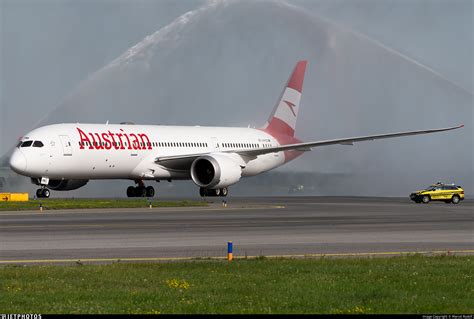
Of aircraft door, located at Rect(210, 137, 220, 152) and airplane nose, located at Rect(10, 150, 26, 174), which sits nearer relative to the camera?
airplane nose, located at Rect(10, 150, 26, 174)

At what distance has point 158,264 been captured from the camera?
2084 centimetres

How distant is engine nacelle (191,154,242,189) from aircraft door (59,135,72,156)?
870 centimetres

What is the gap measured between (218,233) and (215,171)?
28.6m

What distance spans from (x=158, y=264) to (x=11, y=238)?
10.1 m

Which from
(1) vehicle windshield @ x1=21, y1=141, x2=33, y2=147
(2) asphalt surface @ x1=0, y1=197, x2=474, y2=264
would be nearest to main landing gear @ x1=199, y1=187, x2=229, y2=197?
(1) vehicle windshield @ x1=21, y1=141, x2=33, y2=147

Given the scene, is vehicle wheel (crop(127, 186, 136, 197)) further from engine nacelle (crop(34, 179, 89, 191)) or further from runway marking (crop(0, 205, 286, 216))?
runway marking (crop(0, 205, 286, 216))

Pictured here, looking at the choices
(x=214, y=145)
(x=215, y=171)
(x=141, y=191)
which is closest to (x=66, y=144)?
(x=215, y=171)

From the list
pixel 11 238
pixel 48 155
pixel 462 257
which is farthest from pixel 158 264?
pixel 48 155

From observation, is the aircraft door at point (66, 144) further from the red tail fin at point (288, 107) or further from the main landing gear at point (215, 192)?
the red tail fin at point (288, 107)

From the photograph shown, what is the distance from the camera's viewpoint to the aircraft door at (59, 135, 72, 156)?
5644 centimetres

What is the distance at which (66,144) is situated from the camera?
5662 centimetres

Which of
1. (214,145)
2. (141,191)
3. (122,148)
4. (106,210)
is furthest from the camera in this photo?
(214,145)

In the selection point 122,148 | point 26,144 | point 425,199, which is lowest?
point 425,199

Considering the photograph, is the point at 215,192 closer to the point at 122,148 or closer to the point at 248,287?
the point at 122,148
